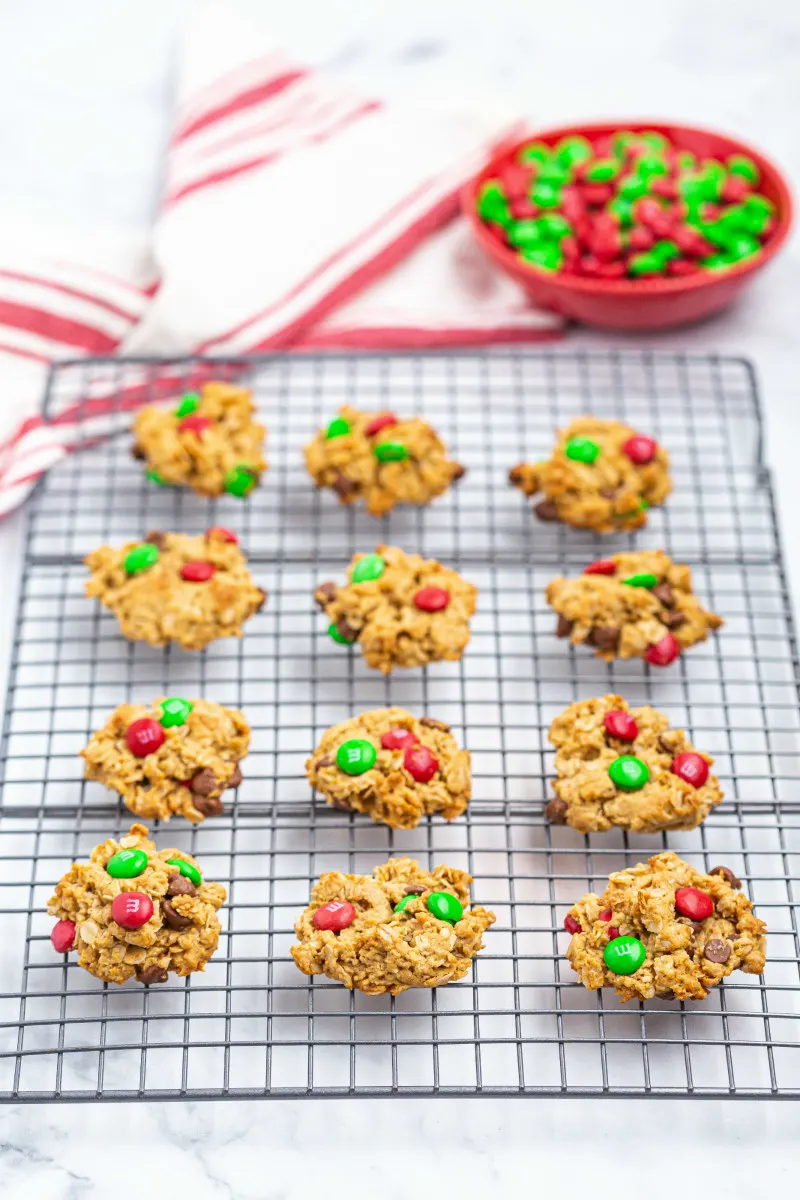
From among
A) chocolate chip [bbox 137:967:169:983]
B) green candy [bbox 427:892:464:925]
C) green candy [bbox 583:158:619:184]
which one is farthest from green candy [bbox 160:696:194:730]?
green candy [bbox 583:158:619:184]

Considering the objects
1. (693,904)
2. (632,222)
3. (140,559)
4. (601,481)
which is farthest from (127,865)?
(632,222)

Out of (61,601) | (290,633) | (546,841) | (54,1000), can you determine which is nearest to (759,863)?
(546,841)

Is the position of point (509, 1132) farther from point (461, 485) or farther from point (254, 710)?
point (461, 485)

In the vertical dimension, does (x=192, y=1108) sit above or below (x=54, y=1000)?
below

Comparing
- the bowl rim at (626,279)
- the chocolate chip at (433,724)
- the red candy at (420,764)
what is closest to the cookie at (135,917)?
the red candy at (420,764)

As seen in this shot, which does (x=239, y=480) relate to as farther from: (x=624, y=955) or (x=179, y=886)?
(x=624, y=955)

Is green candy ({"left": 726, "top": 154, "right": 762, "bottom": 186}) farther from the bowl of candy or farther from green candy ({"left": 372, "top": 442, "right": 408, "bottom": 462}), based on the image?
green candy ({"left": 372, "top": 442, "right": 408, "bottom": 462})

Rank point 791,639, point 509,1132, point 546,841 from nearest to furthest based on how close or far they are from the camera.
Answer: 1. point 509,1132
2. point 546,841
3. point 791,639

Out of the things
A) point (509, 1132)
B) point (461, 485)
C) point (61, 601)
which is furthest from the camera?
→ point (461, 485)
